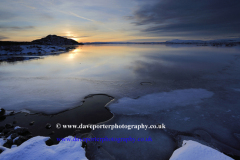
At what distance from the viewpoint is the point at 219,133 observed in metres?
5.67

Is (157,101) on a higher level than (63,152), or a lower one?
higher

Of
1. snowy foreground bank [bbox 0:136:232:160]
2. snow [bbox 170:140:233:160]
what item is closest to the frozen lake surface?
snow [bbox 170:140:233:160]

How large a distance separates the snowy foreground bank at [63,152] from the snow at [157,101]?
322cm

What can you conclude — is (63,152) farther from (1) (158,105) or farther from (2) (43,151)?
(1) (158,105)

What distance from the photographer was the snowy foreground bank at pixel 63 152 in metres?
3.89

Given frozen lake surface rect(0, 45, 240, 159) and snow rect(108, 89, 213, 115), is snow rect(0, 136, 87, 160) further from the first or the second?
snow rect(108, 89, 213, 115)

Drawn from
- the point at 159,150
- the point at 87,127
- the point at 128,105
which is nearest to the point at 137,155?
the point at 159,150

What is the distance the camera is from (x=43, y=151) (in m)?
4.15

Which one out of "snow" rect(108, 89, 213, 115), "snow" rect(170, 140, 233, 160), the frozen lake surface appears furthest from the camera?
"snow" rect(108, 89, 213, 115)

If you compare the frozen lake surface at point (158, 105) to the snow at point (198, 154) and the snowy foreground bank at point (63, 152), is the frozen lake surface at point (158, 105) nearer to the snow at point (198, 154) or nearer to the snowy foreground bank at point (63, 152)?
the snow at point (198, 154)

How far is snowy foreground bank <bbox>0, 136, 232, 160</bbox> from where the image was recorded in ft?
12.8

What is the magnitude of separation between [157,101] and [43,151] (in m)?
6.90

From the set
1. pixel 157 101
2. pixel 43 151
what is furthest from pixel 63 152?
pixel 157 101

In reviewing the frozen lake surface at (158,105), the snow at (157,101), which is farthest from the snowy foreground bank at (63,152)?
the snow at (157,101)
